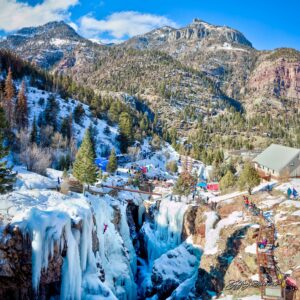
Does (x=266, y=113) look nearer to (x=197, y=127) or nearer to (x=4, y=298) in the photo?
(x=197, y=127)

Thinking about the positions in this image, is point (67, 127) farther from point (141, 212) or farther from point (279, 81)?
point (279, 81)

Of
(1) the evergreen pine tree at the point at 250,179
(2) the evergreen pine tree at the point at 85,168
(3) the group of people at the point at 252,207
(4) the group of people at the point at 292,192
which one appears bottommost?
(3) the group of people at the point at 252,207

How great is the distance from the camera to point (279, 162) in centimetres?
4278

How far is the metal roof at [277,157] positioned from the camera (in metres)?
41.4

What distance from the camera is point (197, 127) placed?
5226 inches

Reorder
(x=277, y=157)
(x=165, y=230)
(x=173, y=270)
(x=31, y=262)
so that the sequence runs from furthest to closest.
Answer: (x=277, y=157) < (x=165, y=230) < (x=173, y=270) < (x=31, y=262)

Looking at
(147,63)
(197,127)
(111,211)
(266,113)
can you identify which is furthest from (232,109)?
(111,211)

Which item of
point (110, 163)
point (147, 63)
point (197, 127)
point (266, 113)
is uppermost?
point (147, 63)

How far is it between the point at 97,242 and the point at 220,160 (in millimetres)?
64712

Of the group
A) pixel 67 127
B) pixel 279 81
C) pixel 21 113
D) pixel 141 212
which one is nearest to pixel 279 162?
pixel 141 212

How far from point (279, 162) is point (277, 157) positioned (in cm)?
200

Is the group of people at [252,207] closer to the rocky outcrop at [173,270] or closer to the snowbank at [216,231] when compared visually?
the snowbank at [216,231]

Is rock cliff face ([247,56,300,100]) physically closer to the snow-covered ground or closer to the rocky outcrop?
the snow-covered ground

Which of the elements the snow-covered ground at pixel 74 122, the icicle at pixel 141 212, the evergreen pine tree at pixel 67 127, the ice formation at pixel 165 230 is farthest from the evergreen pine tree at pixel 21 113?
the ice formation at pixel 165 230
